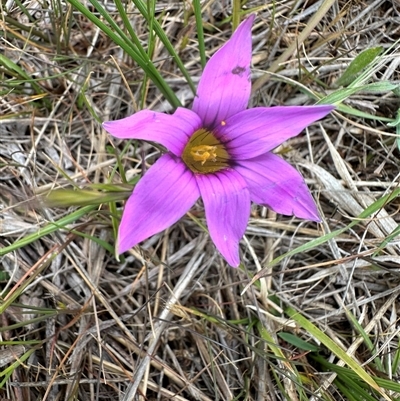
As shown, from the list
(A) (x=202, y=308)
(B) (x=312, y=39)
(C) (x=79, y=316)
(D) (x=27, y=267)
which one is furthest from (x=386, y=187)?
(D) (x=27, y=267)

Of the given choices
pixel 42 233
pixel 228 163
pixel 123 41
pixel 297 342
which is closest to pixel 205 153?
pixel 228 163

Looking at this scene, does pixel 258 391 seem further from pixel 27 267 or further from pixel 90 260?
pixel 27 267

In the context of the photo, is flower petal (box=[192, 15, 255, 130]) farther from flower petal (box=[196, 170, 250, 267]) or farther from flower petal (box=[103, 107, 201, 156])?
flower petal (box=[196, 170, 250, 267])

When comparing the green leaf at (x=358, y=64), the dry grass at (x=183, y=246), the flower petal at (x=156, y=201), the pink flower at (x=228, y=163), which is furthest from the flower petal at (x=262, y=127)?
the green leaf at (x=358, y=64)

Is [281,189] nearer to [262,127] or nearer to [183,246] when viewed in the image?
[262,127]

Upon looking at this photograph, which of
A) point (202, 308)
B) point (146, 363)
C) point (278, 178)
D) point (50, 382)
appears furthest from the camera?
point (202, 308)

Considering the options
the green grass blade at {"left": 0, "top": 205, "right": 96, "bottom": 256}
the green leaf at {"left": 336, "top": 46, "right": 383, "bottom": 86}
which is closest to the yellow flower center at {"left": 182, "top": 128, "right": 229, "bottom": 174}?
the green grass blade at {"left": 0, "top": 205, "right": 96, "bottom": 256}
